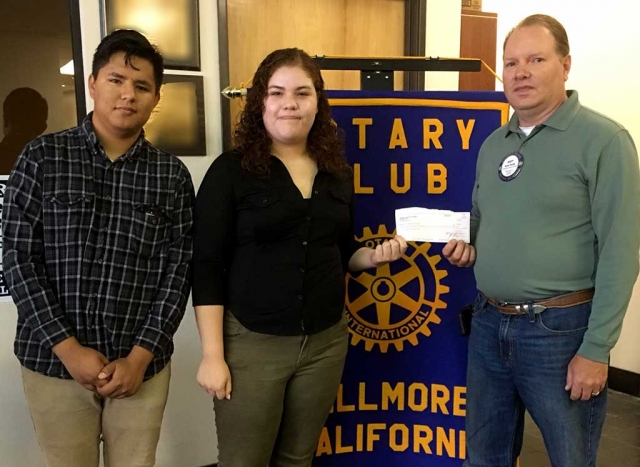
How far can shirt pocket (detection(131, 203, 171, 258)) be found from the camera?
1.44 meters

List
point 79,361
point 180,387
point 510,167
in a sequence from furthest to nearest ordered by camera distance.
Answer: point 180,387 < point 510,167 < point 79,361

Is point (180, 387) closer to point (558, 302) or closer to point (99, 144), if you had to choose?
point (99, 144)

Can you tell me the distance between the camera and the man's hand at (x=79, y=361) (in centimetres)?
135

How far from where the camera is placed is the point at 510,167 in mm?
1598

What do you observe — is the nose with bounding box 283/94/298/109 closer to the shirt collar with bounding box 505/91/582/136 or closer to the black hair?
the black hair

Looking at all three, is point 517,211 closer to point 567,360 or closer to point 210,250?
point 567,360

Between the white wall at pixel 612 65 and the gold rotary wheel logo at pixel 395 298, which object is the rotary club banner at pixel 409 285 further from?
the white wall at pixel 612 65

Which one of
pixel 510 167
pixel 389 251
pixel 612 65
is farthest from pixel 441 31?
pixel 389 251

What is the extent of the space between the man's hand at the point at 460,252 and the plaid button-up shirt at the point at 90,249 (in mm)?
756

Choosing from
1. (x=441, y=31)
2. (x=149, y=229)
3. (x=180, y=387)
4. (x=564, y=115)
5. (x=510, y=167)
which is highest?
(x=441, y=31)

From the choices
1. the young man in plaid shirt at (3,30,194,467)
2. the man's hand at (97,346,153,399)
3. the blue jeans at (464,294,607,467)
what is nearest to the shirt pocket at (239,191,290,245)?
the young man in plaid shirt at (3,30,194,467)

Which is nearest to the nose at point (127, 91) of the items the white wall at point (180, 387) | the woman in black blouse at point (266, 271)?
the woman in black blouse at point (266, 271)

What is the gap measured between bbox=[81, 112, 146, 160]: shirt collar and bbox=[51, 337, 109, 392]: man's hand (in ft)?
1.53

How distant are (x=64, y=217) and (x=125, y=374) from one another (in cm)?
41
